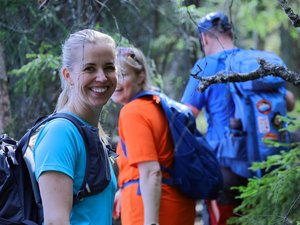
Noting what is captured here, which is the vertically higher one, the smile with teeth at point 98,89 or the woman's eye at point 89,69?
the woman's eye at point 89,69

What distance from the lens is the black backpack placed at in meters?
2.73

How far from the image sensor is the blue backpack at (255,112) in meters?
5.07

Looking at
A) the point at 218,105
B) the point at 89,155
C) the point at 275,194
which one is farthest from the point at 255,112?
the point at 89,155

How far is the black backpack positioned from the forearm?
4.70ft

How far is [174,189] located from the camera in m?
4.57

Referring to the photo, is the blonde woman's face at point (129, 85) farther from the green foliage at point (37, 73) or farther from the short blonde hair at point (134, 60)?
the green foliage at point (37, 73)

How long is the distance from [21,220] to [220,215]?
3.01m

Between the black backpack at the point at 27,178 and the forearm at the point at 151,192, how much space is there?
4.70ft

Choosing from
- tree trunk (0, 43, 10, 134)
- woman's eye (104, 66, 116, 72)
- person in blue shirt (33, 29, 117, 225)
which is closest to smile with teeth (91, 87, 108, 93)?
person in blue shirt (33, 29, 117, 225)

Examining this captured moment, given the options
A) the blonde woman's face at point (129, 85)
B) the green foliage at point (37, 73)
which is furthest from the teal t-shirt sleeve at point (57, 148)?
the green foliage at point (37, 73)

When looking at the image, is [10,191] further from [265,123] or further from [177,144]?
[265,123]

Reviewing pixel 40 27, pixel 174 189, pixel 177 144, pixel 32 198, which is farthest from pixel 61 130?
pixel 40 27

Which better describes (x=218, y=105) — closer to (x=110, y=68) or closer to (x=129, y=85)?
(x=129, y=85)

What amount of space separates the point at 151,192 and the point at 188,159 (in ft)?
1.33
